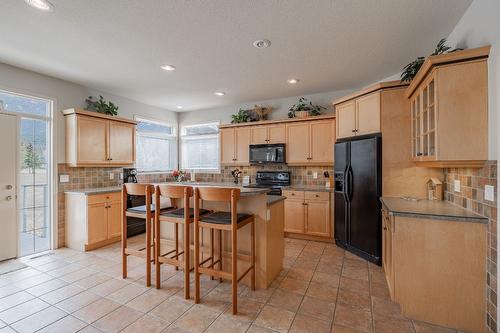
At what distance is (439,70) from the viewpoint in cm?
194

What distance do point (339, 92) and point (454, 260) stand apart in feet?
11.1

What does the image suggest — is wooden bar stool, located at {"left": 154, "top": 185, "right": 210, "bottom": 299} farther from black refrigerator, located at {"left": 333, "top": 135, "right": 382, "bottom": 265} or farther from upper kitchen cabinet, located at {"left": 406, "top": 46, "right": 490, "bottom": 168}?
upper kitchen cabinet, located at {"left": 406, "top": 46, "right": 490, "bottom": 168}

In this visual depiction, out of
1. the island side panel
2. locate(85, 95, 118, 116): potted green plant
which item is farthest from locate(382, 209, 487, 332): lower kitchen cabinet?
locate(85, 95, 118, 116): potted green plant

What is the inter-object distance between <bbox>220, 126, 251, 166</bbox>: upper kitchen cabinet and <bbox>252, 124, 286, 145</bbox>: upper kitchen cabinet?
166mm

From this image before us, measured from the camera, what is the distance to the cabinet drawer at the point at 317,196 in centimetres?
401

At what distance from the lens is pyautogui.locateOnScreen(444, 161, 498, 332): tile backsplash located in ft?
5.57

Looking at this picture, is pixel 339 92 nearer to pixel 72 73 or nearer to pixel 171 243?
pixel 171 243

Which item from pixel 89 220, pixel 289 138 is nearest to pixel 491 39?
pixel 289 138

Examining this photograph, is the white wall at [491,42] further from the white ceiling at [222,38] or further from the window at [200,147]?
the window at [200,147]

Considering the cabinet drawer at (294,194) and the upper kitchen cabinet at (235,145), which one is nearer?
the cabinet drawer at (294,194)

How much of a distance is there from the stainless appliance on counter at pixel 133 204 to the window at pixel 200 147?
1.51 metres

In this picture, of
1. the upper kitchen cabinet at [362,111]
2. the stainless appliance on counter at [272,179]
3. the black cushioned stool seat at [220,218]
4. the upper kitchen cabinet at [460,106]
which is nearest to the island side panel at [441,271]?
the upper kitchen cabinet at [460,106]

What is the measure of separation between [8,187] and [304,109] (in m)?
4.87

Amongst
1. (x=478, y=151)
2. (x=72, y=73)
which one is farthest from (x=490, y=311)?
(x=72, y=73)
